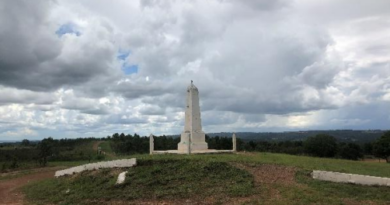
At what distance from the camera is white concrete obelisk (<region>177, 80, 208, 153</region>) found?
22.4 meters

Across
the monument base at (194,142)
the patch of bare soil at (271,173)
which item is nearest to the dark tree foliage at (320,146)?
the monument base at (194,142)

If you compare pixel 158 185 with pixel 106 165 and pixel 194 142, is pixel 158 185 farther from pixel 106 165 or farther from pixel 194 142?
pixel 194 142

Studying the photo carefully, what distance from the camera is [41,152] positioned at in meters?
33.6

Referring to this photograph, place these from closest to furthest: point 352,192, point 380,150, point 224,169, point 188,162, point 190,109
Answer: point 352,192 → point 224,169 → point 188,162 → point 190,109 → point 380,150

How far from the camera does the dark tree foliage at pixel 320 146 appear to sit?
40.7 m

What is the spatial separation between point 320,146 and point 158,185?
31.2 metres

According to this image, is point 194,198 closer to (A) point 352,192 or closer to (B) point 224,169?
(B) point 224,169

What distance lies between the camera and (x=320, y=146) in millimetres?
40906

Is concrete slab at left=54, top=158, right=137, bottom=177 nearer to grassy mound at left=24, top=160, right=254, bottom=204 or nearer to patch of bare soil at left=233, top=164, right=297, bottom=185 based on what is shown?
grassy mound at left=24, top=160, right=254, bottom=204

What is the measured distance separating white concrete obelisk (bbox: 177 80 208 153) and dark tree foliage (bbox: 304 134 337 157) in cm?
2234

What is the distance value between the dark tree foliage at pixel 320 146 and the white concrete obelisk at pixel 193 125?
22.3 metres

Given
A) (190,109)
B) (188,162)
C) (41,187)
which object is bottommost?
(41,187)

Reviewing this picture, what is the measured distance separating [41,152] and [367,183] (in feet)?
95.9

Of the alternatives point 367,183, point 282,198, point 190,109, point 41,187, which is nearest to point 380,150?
point 190,109
